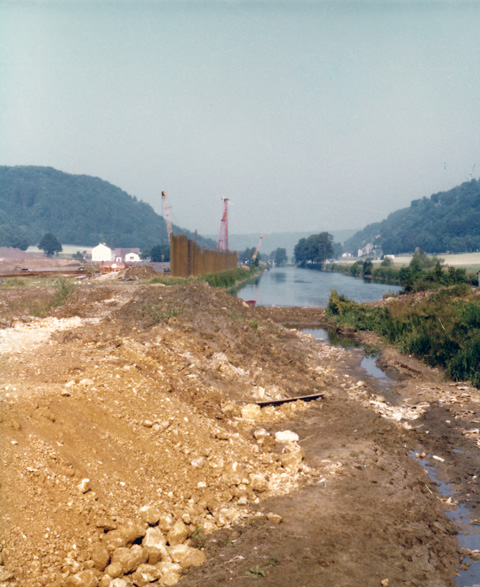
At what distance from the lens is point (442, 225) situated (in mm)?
126562

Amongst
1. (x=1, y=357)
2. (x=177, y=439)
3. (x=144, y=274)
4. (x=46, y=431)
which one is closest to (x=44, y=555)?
(x=46, y=431)

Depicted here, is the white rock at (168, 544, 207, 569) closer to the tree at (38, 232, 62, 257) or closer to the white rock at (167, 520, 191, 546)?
the white rock at (167, 520, 191, 546)

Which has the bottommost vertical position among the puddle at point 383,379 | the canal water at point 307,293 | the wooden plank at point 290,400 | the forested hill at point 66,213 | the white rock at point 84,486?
the canal water at point 307,293

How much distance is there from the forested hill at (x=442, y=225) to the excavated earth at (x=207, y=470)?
4384 inches

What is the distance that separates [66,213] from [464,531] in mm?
165975

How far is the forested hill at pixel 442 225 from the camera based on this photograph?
116m

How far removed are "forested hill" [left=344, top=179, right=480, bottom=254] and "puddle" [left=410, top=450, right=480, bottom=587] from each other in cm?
11303

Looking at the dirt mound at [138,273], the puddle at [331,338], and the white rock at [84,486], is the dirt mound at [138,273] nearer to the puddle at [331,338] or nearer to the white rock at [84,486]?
the puddle at [331,338]

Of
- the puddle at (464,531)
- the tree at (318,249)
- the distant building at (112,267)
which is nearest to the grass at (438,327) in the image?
the puddle at (464,531)

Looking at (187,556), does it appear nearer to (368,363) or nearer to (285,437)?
(285,437)

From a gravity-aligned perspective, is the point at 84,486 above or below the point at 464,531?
above

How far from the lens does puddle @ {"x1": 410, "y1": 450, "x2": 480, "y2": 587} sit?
4.99 meters

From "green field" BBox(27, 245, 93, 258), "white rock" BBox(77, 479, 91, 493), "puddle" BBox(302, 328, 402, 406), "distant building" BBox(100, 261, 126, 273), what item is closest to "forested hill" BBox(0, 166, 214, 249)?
"green field" BBox(27, 245, 93, 258)

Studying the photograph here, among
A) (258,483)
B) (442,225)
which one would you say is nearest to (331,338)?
(258,483)
